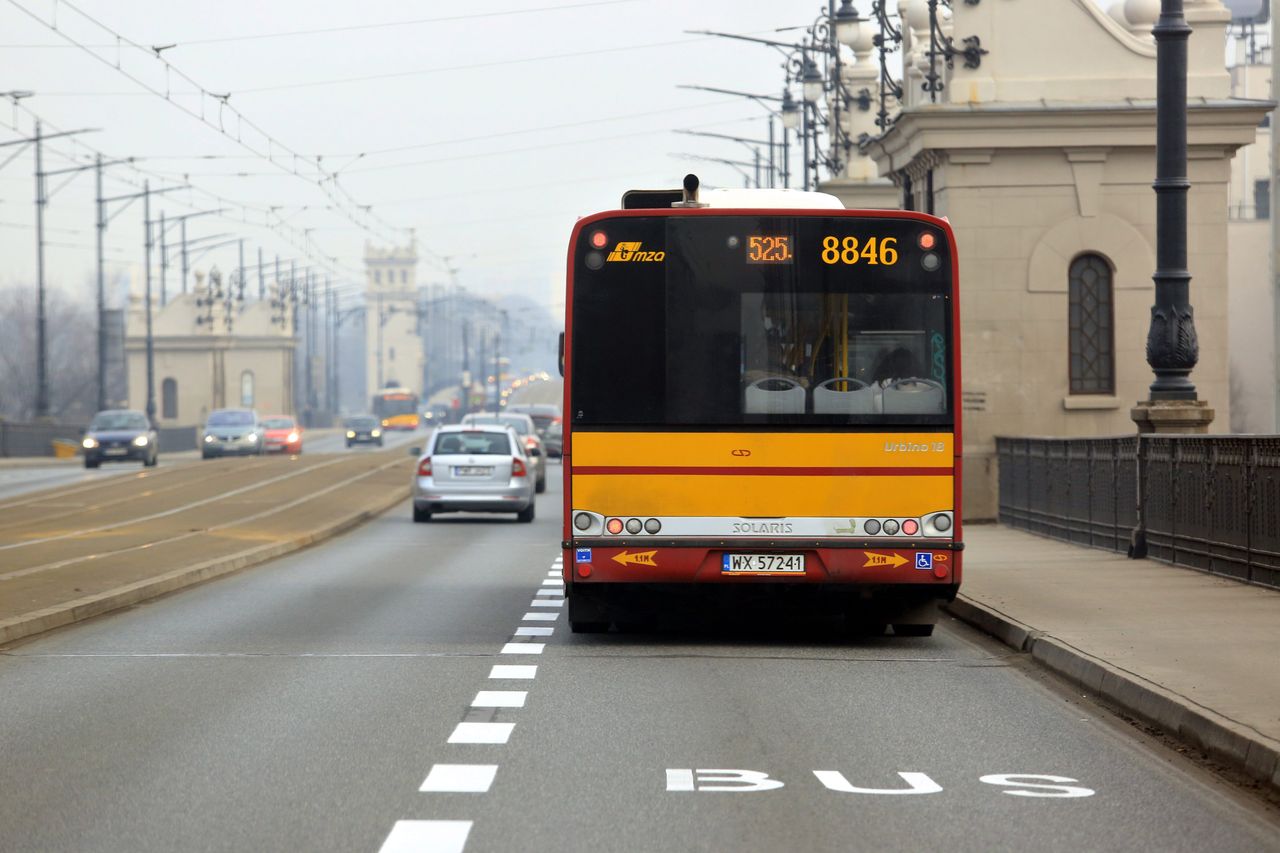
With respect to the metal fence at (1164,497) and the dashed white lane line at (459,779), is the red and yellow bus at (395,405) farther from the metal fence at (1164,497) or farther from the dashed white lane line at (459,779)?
the dashed white lane line at (459,779)

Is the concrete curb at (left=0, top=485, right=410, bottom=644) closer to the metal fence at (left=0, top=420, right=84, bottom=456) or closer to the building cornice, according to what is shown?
the building cornice

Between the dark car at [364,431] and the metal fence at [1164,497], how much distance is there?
2700 inches

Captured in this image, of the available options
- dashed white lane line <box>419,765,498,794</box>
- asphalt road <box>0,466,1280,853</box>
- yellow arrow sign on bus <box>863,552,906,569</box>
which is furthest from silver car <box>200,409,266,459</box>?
dashed white lane line <box>419,765,498,794</box>

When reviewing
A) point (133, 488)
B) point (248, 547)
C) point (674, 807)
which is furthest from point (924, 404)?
point (133, 488)

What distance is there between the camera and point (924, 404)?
1370 cm

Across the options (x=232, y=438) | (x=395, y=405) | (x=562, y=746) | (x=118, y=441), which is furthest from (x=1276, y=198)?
(x=395, y=405)

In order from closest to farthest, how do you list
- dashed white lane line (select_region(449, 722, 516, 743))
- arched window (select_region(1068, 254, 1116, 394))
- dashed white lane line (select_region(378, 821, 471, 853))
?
dashed white lane line (select_region(378, 821, 471, 853)) < dashed white lane line (select_region(449, 722, 516, 743)) < arched window (select_region(1068, 254, 1116, 394))

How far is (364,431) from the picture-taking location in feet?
307

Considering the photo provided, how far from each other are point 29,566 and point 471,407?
132258mm

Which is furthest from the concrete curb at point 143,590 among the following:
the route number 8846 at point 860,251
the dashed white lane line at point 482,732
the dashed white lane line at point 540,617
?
the route number 8846 at point 860,251

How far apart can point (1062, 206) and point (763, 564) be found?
16.0 m

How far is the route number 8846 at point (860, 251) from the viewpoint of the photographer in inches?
540

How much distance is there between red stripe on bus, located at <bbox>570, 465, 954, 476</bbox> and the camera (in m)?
13.6

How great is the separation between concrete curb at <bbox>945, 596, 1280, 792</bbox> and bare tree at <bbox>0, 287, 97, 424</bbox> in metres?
96.8
